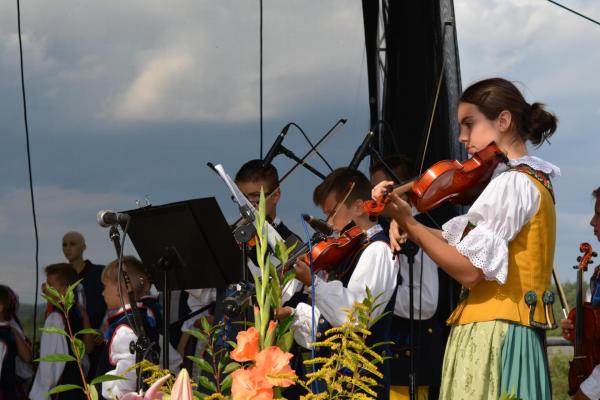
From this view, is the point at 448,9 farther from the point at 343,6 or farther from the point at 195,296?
the point at 195,296

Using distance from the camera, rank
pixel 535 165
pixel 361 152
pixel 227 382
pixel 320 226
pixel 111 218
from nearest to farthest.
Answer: pixel 227 382 < pixel 320 226 < pixel 535 165 < pixel 111 218 < pixel 361 152

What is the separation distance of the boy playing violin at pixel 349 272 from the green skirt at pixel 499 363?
0.32 metres

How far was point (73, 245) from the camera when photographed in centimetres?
517

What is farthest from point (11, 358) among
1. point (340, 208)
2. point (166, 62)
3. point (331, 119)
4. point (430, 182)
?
point (430, 182)

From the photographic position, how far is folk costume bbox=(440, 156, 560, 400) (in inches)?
84.4

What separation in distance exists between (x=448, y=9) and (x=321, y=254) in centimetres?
200

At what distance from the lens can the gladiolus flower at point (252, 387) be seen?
746 millimetres

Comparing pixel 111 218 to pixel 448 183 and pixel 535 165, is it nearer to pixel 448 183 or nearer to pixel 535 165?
pixel 448 183

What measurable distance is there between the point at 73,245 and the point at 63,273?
33 centimetres

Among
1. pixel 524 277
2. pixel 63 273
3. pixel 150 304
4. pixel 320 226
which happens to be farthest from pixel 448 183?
pixel 63 273

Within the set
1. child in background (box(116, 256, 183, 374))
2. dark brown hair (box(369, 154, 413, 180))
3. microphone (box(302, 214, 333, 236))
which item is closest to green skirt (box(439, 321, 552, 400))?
microphone (box(302, 214, 333, 236))

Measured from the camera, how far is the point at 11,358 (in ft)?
16.4

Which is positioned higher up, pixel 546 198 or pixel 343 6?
pixel 343 6

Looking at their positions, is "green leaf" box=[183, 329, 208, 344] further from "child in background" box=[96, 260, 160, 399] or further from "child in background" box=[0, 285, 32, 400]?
"child in background" box=[0, 285, 32, 400]
